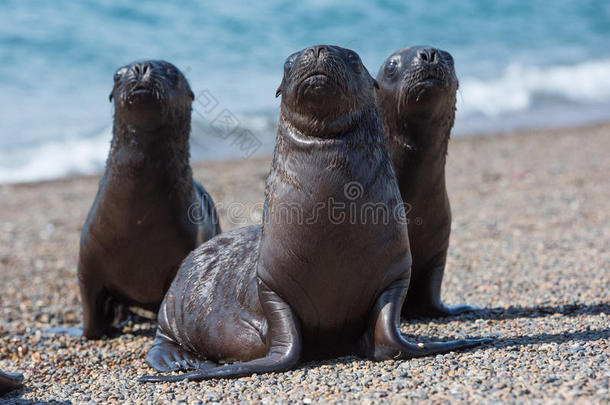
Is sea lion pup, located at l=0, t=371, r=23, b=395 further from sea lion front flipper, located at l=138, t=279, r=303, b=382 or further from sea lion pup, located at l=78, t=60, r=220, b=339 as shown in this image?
sea lion pup, located at l=78, t=60, r=220, b=339

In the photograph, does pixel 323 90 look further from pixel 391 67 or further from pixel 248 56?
pixel 248 56

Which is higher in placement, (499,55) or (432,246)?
(499,55)

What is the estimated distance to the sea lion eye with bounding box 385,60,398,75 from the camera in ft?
16.8

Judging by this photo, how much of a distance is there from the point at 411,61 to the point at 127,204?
220 centimetres

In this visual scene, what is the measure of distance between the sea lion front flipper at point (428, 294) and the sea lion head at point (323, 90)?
1691 mm

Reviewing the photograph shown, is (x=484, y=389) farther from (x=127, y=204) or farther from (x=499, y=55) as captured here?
(x=499, y=55)

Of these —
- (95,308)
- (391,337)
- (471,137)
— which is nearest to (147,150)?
(95,308)

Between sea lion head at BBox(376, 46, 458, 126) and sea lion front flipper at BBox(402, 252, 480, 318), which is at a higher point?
sea lion head at BBox(376, 46, 458, 126)

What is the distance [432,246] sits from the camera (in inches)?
209

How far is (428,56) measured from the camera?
4.99 m

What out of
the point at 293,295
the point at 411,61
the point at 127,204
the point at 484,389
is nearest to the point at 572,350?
the point at 484,389

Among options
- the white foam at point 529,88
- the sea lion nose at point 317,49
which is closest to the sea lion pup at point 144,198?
the sea lion nose at point 317,49

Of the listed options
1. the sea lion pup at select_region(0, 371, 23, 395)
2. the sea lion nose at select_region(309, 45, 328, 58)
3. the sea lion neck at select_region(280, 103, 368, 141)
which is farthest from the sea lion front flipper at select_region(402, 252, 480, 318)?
the sea lion pup at select_region(0, 371, 23, 395)

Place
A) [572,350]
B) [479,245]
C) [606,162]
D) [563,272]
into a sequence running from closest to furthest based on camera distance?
[572,350], [563,272], [479,245], [606,162]
